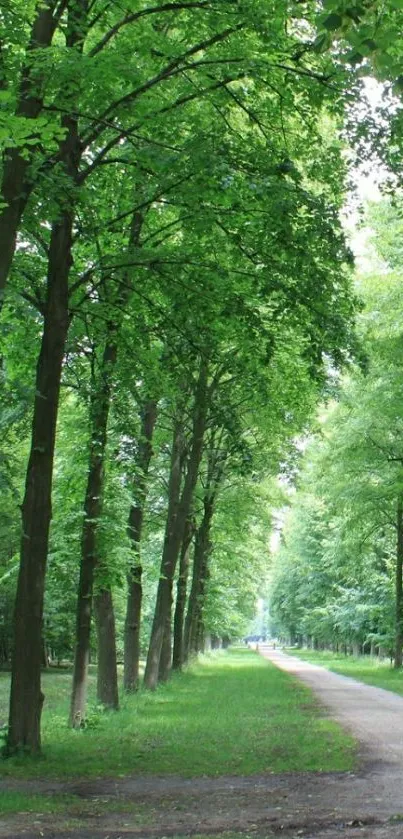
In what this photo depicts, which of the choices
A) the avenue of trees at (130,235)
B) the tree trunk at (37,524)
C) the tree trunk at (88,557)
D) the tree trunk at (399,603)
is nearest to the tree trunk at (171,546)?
the avenue of trees at (130,235)

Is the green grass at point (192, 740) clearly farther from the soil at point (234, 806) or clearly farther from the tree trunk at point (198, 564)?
the tree trunk at point (198, 564)

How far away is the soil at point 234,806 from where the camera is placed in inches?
279

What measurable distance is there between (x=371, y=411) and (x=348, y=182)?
545 inches

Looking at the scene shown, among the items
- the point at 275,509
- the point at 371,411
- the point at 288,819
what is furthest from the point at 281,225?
the point at 275,509

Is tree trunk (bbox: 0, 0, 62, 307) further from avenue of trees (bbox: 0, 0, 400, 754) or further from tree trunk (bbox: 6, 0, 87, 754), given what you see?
tree trunk (bbox: 6, 0, 87, 754)

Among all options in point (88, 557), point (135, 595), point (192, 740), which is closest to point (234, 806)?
point (192, 740)

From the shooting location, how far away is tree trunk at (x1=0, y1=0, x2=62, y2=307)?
8828 mm

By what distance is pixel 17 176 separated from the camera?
9055mm

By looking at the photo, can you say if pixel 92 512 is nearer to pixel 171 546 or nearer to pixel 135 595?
pixel 135 595

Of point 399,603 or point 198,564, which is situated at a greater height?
point 198,564

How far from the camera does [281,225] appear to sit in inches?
416

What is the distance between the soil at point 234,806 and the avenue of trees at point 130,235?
8.46 ft

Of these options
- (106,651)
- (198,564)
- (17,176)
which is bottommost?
(106,651)

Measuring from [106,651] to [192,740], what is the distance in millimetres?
4101
